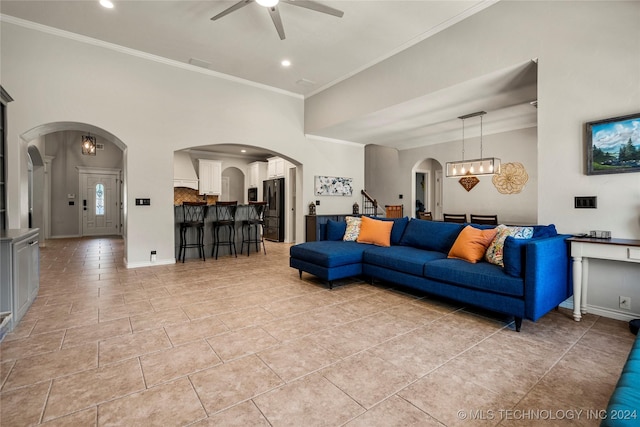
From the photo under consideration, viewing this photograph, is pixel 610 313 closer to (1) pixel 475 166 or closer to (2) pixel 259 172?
A: (1) pixel 475 166

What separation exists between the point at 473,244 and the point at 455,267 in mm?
410

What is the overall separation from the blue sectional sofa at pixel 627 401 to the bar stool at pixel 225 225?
5820mm

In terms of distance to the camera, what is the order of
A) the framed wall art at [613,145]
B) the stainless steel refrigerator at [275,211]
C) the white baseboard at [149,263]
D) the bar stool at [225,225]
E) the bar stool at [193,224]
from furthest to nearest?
the stainless steel refrigerator at [275,211] < the bar stool at [225,225] < the bar stool at [193,224] < the white baseboard at [149,263] < the framed wall art at [613,145]

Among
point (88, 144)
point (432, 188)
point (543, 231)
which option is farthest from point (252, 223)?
point (432, 188)

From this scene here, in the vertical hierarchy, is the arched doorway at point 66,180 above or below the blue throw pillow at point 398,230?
above

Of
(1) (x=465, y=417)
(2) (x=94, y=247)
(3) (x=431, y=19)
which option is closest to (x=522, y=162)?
(3) (x=431, y=19)

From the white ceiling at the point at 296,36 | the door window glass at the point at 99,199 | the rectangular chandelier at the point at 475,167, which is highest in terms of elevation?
the white ceiling at the point at 296,36

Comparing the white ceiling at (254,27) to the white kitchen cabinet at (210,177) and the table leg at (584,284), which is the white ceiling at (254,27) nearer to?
the table leg at (584,284)

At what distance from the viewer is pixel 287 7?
378 cm

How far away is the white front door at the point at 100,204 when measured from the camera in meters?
9.72

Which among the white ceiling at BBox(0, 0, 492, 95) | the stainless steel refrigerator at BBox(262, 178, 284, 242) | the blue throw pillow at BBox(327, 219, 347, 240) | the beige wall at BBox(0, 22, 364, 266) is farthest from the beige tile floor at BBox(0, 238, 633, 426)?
the stainless steel refrigerator at BBox(262, 178, 284, 242)

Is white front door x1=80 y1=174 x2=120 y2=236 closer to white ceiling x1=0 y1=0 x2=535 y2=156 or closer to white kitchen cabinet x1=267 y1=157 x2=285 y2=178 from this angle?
white kitchen cabinet x1=267 y1=157 x2=285 y2=178

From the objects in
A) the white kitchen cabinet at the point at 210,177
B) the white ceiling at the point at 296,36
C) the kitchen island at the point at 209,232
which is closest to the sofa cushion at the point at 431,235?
the white ceiling at the point at 296,36

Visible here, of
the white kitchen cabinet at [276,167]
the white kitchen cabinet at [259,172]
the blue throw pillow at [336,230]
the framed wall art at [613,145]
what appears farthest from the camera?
the white kitchen cabinet at [259,172]
